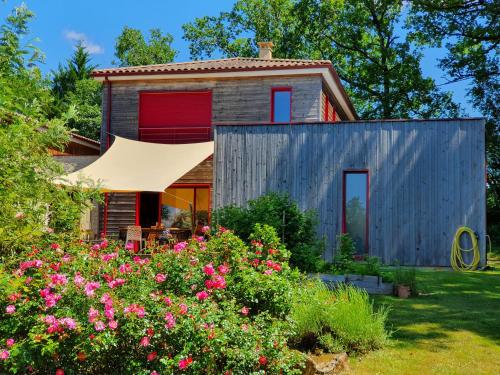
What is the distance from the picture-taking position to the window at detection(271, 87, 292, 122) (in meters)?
17.2

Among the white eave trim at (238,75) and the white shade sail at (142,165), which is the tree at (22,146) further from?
the white eave trim at (238,75)

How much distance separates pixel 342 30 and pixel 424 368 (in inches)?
1138

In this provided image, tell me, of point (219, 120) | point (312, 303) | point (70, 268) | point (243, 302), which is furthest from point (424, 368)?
point (219, 120)

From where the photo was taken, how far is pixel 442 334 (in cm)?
621

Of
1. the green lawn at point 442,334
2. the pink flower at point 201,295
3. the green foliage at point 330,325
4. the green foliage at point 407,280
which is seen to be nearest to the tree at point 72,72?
the green foliage at point 407,280

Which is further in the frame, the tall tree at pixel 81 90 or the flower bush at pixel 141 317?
the tall tree at pixel 81 90

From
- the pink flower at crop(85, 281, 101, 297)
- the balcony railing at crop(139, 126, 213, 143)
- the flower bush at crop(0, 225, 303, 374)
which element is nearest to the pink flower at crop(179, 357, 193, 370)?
the flower bush at crop(0, 225, 303, 374)

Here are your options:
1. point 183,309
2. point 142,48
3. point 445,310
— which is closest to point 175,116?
point 445,310

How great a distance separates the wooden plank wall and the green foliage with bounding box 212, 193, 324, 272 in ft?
11.7

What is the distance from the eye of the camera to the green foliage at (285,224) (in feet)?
30.2

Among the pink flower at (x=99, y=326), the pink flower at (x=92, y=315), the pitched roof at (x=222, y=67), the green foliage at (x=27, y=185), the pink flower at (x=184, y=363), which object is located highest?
the pitched roof at (x=222, y=67)

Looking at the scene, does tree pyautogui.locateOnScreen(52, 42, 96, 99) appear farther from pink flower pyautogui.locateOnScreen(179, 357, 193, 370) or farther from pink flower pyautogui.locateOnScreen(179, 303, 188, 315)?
pink flower pyautogui.locateOnScreen(179, 357, 193, 370)

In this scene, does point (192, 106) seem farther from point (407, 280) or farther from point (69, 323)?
point (69, 323)

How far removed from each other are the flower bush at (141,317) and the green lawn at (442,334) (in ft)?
3.79
